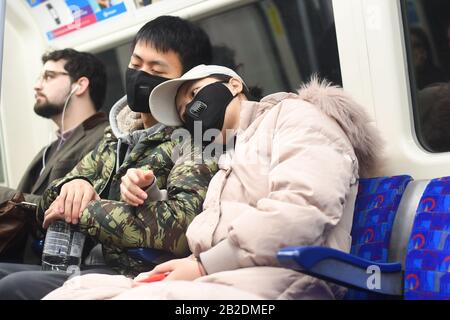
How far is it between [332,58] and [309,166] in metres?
1.03

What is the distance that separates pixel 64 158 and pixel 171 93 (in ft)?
3.53

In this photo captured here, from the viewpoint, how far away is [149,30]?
9.91 feet

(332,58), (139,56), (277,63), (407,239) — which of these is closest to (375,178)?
(407,239)

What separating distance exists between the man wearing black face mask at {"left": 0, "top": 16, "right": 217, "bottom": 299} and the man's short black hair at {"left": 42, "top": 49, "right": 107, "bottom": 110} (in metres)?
0.80

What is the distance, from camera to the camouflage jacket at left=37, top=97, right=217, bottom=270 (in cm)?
243

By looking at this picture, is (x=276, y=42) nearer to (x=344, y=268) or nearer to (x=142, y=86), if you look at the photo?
(x=142, y=86)

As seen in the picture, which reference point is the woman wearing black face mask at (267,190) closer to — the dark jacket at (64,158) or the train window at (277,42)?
the train window at (277,42)

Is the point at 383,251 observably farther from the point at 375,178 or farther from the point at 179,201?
the point at 179,201

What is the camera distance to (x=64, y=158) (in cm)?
359

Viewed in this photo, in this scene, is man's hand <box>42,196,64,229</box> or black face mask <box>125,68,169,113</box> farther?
black face mask <box>125,68,169,113</box>

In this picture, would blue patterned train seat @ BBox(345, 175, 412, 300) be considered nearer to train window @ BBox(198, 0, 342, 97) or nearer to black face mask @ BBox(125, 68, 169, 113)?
train window @ BBox(198, 0, 342, 97)

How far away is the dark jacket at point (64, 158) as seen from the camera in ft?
11.6

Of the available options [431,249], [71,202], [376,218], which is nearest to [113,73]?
[71,202]

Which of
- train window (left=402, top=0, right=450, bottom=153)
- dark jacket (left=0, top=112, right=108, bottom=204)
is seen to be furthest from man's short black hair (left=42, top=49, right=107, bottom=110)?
train window (left=402, top=0, right=450, bottom=153)
